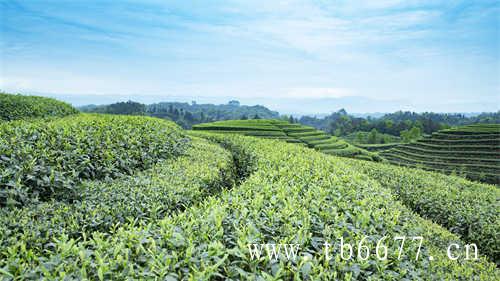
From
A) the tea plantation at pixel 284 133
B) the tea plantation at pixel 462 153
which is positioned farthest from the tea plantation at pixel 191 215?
the tea plantation at pixel 462 153

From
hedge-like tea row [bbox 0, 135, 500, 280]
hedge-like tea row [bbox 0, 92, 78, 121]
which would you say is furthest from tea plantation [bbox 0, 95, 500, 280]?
hedge-like tea row [bbox 0, 92, 78, 121]

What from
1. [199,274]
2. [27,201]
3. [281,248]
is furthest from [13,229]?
[281,248]

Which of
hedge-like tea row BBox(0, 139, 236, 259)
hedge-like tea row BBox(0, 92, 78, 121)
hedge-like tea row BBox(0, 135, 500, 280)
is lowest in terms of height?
hedge-like tea row BBox(0, 139, 236, 259)

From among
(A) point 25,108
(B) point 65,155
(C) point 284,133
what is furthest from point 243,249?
(C) point 284,133

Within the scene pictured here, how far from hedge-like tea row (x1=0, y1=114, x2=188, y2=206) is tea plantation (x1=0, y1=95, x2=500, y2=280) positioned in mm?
21

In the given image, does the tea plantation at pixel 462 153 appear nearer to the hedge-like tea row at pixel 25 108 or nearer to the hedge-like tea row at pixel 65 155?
the hedge-like tea row at pixel 65 155

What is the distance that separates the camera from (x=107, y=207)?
3680 mm

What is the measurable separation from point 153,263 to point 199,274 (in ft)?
1.04

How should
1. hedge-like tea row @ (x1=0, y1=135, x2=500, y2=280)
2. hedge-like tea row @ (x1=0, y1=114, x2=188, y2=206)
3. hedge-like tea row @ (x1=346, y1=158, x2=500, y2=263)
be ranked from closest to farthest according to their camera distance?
hedge-like tea row @ (x1=0, y1=135, x2=500, y2=280) → hedge-like tea row @ (x1=0, y1=114, x2=188, y2=206) → hedge-like tea row @ (x1=346, y1=158, x2=500, y2=263)

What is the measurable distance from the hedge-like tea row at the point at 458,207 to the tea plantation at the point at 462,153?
30.3m

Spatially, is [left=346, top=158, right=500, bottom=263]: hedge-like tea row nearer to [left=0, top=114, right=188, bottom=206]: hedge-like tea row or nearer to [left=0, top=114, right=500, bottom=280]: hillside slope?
[left=0, top=114, right=500, bottom=280]: hillside slope

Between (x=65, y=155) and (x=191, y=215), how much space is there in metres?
3.34

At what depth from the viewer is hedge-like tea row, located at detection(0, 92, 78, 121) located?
12188mm

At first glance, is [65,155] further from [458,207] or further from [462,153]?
[462,153]
